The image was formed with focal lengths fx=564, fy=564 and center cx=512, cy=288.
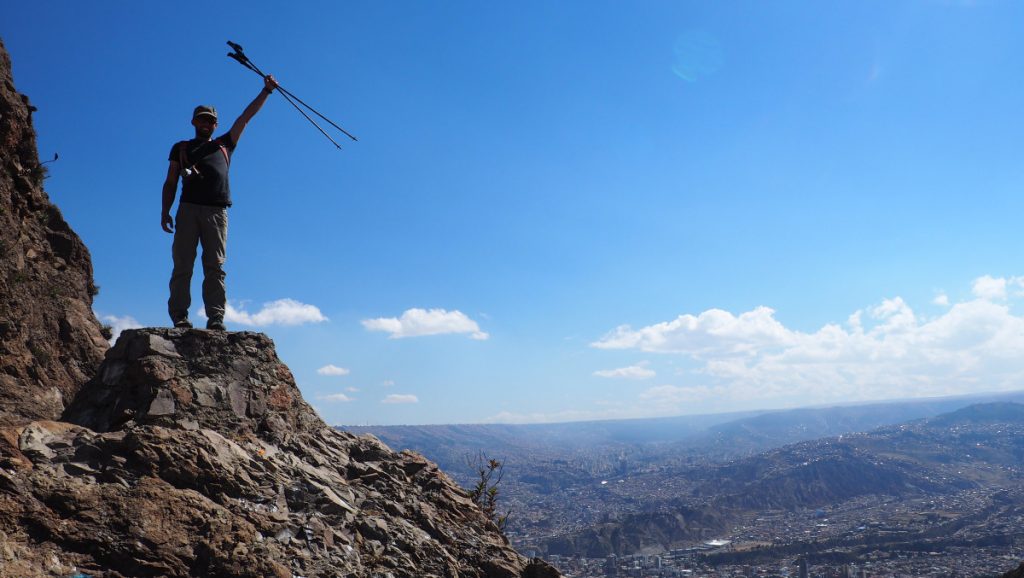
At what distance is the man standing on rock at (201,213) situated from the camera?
8852 mm

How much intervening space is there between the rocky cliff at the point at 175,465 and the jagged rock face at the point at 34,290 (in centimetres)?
4

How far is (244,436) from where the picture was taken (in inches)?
319

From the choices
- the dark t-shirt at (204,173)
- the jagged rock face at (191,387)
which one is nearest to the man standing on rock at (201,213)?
the dark t-shirt at (204,173)

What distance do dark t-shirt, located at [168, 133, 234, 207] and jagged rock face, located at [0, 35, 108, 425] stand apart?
15.0 ft

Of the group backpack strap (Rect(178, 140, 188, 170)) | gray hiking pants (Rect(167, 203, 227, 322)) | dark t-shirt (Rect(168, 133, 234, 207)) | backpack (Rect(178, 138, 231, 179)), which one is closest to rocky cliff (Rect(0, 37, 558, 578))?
gray hiking pants (Rect(167, 203, 227, 322))

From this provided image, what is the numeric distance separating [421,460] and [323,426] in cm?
191

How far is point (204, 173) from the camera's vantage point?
8922 millimetres

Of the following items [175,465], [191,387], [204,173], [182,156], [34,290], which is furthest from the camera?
[34,290]

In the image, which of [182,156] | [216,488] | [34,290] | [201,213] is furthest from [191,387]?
[34,290]

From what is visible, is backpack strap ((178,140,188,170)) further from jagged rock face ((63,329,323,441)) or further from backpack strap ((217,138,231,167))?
jagged rock face ((63,329,323,441))

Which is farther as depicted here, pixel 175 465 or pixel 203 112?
pixel 203 112

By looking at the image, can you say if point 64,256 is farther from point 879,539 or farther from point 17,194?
point 879,539

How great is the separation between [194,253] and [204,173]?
1.30 metres

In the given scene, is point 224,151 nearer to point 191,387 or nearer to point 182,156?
point 182,156
